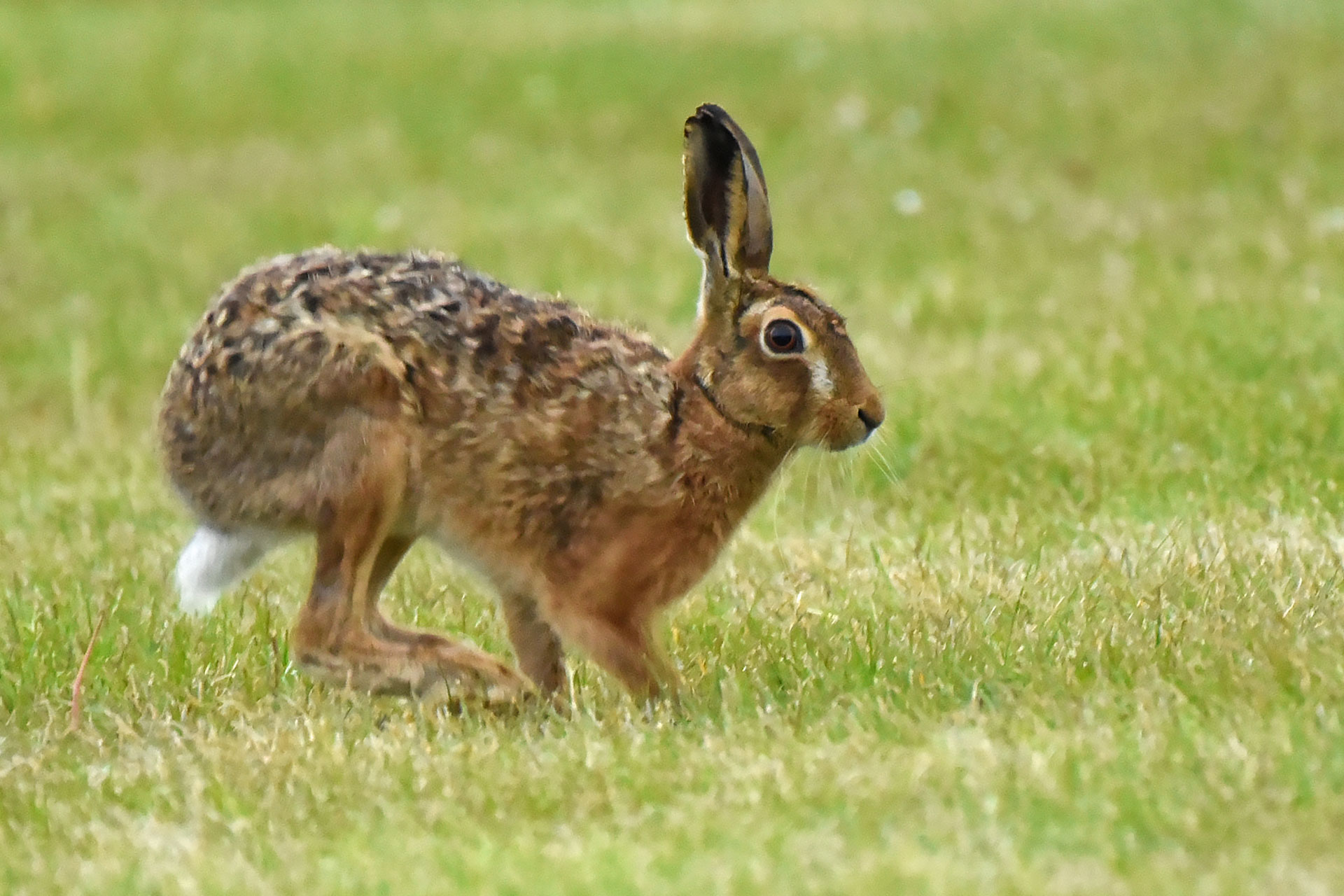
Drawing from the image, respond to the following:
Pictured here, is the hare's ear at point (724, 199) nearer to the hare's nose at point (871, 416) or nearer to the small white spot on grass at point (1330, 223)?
the hare's nose at point (871, 416)

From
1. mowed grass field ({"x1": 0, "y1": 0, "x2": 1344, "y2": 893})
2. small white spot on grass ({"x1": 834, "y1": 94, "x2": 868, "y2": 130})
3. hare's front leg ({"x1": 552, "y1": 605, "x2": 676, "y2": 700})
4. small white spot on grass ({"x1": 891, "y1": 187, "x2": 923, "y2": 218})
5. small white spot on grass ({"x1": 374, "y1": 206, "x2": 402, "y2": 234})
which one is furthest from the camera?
small white spot on grass ({"x1": 834, "y1": 94, "x2": 868, "y2": 130})

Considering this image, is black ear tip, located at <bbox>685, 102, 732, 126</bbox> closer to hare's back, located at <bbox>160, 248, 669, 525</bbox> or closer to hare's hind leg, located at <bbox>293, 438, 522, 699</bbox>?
hare's back, located at <bbox>160, 248, 669, 525</bbox>

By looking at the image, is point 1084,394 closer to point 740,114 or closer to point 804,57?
point 740,114

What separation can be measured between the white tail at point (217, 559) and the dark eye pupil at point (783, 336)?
60.5 inches

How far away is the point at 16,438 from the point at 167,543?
2991mm

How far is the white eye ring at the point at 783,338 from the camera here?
6.03 meters

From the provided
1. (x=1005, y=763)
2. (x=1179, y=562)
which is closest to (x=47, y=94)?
(x=1179, y=562)

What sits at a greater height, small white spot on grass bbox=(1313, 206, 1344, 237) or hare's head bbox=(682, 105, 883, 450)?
hare's head bbox=(682, 105, 883, 450)

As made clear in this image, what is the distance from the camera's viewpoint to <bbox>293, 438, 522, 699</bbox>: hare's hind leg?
600cm

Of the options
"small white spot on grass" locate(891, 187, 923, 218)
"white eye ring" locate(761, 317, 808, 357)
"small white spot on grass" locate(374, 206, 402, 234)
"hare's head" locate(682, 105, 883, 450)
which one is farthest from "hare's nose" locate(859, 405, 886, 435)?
"small white spot on grass" locate(374, 206, 402, 234)

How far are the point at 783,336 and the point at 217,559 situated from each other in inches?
73.1

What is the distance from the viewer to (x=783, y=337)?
6.04 metres

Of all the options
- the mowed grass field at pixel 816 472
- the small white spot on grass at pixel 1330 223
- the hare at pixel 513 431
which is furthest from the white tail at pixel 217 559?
the small white spot on grass at pixel 1330 223

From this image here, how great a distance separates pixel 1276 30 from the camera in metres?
19.3
